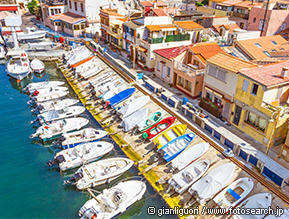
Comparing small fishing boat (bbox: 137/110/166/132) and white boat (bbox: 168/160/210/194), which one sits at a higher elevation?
small fishing boat (bbox: 137/110/166/132)

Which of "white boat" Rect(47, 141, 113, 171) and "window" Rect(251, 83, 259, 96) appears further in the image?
"white boat" Rect(47, 141, 113, 171)

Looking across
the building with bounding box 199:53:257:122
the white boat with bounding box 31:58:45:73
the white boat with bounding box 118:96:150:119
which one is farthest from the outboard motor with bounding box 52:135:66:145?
the white boat with bounding box 31:58:45:73

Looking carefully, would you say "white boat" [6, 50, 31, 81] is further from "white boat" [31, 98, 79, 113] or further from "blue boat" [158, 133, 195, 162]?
"blue boat" [158, 133, 195, 162]

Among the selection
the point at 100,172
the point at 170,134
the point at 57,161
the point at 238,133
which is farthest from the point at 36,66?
the point at 238,133

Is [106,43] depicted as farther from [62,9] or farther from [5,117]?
[5,117]

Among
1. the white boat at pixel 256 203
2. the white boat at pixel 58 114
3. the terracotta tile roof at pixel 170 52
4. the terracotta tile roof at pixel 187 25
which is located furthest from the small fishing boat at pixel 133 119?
the terracotta tile roof at pixel 187 25

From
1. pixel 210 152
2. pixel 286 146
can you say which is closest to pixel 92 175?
pixel 210 152
